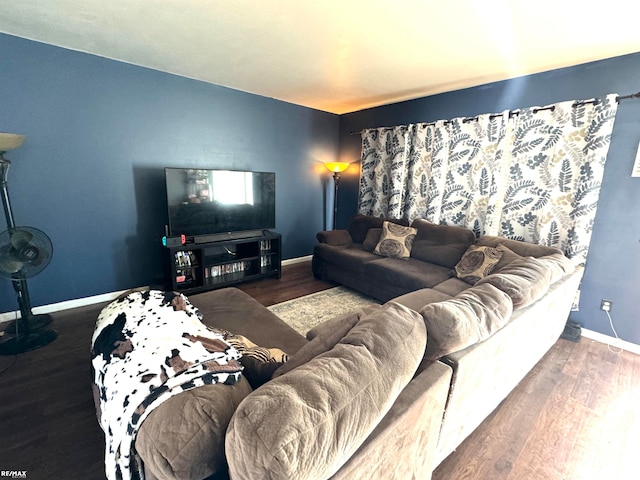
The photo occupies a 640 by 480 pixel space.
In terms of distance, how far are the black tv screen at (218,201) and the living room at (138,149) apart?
29 cm

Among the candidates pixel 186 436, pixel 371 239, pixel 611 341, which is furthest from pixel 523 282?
pixel 371 239

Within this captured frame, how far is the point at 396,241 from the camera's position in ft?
11.2

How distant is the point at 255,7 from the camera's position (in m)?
1.81

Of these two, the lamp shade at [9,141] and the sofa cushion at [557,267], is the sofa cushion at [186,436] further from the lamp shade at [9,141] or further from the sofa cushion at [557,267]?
the lamp shade at [9,141]

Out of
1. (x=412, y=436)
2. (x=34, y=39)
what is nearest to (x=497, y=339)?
(x=412, y=436)

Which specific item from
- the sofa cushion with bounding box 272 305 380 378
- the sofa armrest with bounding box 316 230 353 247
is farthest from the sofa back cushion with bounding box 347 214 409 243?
the sofa cushion with bounding box 272 305 380 378

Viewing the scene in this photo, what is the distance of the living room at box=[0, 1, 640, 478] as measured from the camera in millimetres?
2398

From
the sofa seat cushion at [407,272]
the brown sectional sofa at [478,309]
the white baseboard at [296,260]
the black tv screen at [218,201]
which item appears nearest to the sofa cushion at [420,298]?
the brown sectional sofa at [478,309]

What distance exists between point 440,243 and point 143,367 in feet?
10.1

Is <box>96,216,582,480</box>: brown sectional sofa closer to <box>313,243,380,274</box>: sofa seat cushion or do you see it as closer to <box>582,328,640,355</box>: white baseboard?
<box>582,328,640,355</box>: white baseboard

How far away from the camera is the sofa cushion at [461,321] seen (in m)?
Answer: 1.07

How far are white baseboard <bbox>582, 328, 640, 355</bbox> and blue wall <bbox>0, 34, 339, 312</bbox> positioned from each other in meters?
4.06

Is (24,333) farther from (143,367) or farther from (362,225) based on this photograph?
(362,225)

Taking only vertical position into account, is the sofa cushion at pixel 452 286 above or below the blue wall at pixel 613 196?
below
